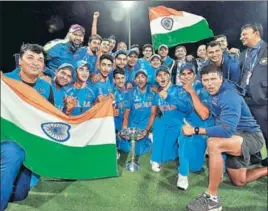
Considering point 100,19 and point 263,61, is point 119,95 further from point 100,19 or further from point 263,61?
point 263,61

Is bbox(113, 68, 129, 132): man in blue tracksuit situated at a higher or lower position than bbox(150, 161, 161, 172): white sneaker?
higher

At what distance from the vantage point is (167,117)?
101 inches

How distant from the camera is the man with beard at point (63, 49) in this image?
7.53 ft

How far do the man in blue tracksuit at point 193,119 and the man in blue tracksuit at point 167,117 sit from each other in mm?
50

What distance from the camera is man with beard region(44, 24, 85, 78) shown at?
2295 mm

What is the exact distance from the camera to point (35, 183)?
7.48 feet

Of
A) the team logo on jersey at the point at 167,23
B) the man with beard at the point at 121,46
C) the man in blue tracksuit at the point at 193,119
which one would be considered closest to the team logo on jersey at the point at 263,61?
the man in blue tracksuit at the point at 193,119

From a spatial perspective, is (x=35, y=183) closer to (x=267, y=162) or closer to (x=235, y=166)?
(x=235, y=166)

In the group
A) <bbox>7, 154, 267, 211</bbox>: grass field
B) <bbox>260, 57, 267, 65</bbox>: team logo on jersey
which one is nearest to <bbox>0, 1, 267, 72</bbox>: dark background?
<bbox>260, 57, 267, 65</bbox>: team logo on jersey

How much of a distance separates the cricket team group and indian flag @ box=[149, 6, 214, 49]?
62mm

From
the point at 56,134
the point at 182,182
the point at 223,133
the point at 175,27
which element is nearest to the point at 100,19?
the point at 175,27

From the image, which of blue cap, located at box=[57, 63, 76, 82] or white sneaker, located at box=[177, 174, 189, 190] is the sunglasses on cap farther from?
white sneaker, located at box=[177, 174, 189, 190]

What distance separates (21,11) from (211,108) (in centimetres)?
132

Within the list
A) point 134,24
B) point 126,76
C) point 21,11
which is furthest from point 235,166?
point 21,11
